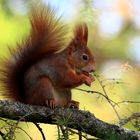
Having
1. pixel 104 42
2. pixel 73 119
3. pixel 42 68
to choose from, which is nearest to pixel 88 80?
pixel 42 68

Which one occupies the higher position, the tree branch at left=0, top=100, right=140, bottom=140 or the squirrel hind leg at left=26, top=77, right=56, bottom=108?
the squirrel hind leg at left=26, top=77, right=56, bottom=108

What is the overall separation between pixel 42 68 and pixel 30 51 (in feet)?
0.34

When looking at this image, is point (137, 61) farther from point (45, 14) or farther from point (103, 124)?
point (103, 124)

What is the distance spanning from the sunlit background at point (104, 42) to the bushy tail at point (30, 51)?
0.05 m

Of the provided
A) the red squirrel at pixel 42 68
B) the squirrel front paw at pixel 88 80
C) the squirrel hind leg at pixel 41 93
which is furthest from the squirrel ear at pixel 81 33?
the squirrel hind leg at pixel 41 93

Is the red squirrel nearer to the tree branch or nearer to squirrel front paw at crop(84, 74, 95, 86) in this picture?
squirrel front paw at crop(84, 74, 95, 86)

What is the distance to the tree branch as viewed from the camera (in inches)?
67.7

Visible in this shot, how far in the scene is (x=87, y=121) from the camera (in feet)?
5.84

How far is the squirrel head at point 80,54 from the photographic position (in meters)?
2.34

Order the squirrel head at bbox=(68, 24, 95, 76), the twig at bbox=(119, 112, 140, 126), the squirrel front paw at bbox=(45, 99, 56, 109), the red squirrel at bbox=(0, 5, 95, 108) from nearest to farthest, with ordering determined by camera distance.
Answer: the twig at bbox=(119, 112, 140, 126)
the squirrel front paw at bbox=(45, 99, 56, 109)
the red squirrel at bbox=(0, 5, 95, 108)
the squirrel head at bbox=(68, 24, 95, 76)

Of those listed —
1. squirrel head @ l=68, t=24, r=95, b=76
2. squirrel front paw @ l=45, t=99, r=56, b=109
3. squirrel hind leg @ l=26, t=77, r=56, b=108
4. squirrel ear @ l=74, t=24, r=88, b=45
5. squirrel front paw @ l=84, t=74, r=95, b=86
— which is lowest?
squirrel front paw @ l=45, t=99, r=56, b=109

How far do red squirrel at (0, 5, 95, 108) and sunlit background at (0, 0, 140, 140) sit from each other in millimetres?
57

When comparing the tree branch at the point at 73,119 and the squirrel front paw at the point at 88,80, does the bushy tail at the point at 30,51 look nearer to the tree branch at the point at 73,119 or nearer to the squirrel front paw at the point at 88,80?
the squirrel front paw at the point at 88,80

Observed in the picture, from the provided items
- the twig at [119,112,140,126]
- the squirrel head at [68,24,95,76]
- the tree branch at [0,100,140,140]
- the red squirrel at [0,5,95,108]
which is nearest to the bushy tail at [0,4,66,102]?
the red squirrel at [0,5,95,108]
